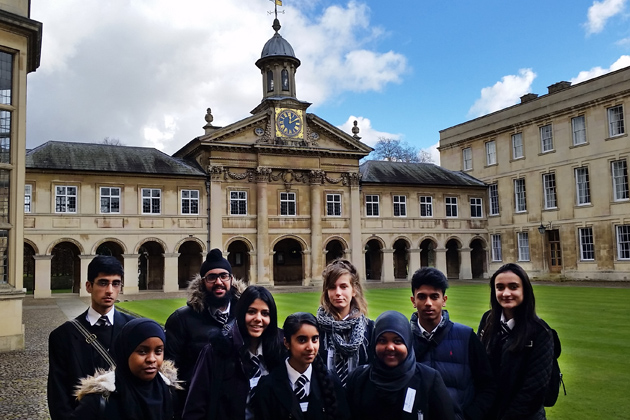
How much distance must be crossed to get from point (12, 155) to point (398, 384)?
1195 centimetres

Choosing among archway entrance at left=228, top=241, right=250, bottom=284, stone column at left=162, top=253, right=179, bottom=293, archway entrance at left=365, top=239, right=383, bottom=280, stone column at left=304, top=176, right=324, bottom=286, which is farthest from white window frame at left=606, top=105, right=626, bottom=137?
stone column at left=162, top=253, right=179, bottom=293

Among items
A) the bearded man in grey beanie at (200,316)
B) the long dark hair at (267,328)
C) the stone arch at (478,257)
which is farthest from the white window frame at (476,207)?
the long dark hair at (267,328)

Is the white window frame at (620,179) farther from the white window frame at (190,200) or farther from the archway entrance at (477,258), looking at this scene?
the white window frame at (190,200)

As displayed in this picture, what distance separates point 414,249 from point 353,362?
36.2m

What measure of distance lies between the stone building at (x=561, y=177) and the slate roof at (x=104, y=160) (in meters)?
21.9

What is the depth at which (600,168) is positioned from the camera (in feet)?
114

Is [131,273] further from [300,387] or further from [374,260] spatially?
[300,387]

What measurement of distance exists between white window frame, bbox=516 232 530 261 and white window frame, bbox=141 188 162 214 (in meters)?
24.8

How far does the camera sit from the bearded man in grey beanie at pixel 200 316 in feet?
15.7

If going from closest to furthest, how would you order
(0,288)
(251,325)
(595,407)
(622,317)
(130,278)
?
(251,325), (595,407), (0,288), (622,317), (130,278)

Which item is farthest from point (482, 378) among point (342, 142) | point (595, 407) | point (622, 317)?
point (342, 142)

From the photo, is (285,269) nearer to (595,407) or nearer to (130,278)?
(130,278)

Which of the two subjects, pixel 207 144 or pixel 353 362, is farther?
pixel 207 144

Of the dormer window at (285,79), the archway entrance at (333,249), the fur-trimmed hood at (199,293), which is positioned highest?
the dormer window at (285,79)
